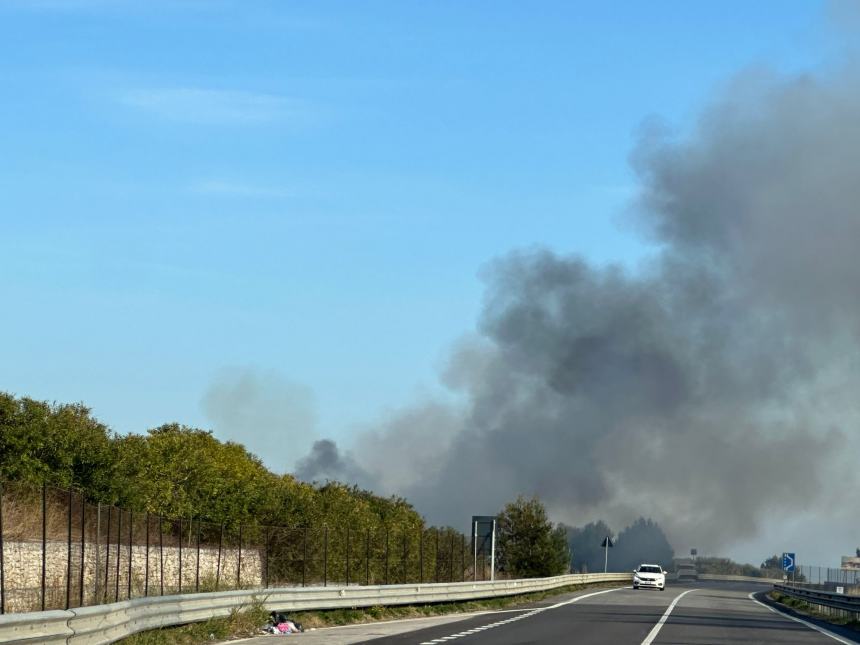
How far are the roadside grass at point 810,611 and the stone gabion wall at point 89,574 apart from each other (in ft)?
63.3

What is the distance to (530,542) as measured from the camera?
113312 millimetres

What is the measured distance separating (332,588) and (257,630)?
5.29 metres

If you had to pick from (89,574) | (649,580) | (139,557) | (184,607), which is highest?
(139,557)

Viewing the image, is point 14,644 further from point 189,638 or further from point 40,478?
point 40,478

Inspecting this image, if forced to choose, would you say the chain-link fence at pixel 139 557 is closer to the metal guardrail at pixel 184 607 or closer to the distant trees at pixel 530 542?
the metal guardrail at pixel 184 607

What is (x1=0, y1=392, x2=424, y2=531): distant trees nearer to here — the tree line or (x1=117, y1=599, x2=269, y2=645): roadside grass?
the tree line

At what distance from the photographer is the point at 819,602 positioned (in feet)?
178

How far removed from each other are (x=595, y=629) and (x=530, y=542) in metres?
81.2

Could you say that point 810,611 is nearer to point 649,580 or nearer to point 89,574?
point 649,580

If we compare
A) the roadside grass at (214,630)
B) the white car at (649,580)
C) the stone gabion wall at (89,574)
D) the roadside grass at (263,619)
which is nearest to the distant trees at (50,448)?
the stone gabion wall at (89,574)

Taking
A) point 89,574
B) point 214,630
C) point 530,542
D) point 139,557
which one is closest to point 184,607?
point 214,630

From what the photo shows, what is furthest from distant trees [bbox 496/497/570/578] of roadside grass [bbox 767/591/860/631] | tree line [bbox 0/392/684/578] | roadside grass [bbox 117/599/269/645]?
roadside grass [bbox 117/599/269/645]

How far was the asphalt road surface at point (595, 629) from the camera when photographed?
28.0 m

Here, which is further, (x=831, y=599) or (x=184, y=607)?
(x=831, y=599)
